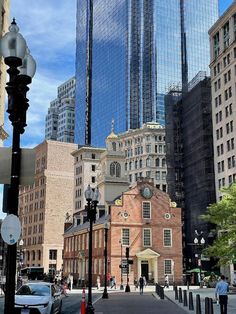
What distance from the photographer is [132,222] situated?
66.1m

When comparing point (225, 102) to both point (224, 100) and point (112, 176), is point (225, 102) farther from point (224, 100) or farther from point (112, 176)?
point (112, 176)

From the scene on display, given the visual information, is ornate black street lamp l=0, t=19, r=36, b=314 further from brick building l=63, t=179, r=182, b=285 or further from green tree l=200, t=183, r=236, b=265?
brick building l=63, t=179, r=182, b=285

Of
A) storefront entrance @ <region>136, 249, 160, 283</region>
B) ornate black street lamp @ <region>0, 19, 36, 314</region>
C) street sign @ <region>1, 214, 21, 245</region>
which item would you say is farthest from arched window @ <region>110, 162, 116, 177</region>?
street sign @ <region>1, 214, 21, 245</region>

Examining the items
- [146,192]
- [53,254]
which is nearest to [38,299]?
[146,192]

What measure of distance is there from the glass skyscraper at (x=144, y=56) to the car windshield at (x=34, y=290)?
145 m

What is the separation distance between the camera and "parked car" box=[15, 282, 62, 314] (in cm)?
1742

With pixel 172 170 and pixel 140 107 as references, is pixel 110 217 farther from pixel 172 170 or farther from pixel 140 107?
pixel 140 107

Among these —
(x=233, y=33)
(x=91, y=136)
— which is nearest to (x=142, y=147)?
(x=91, y=136)

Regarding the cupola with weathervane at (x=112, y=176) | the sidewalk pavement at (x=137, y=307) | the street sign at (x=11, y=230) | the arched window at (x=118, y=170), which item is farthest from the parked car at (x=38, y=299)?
the arched window at (x=118, y=170)

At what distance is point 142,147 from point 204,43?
54.7 m

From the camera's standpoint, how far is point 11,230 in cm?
746

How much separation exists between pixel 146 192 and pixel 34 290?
161ft

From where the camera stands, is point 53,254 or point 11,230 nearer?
point 11,230

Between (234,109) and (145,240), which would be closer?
(145,240)
